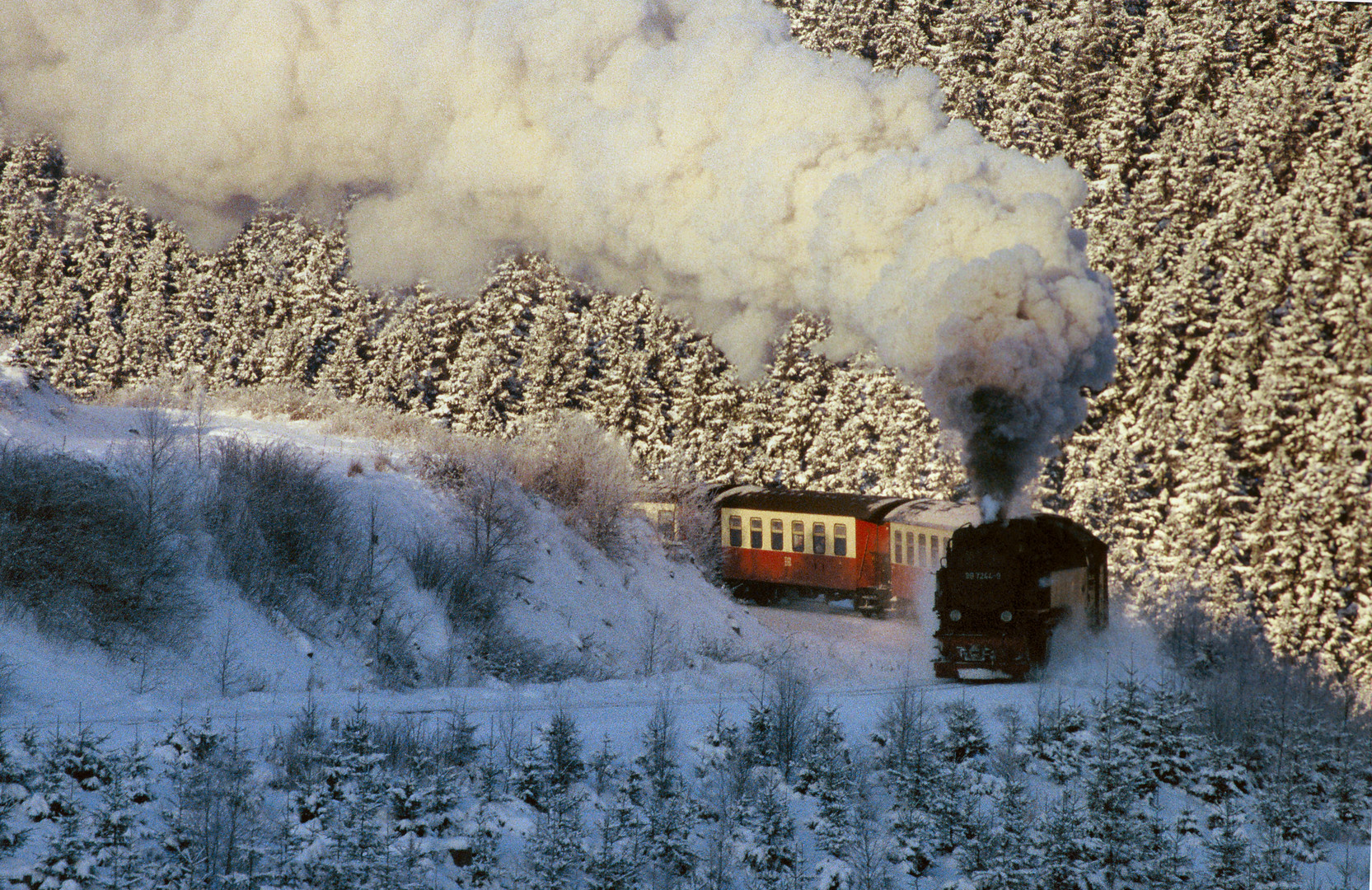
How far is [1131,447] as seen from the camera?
1800 centimetres

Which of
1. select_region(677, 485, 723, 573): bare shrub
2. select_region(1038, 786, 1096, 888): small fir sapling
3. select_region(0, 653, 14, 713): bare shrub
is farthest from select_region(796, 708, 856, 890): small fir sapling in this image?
select_region(677, 485, 723, 573): bare shrub

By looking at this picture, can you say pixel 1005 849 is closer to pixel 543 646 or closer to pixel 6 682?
pixel 6 682

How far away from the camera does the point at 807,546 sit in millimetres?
19656

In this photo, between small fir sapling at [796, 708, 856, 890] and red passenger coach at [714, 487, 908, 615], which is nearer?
small fir sapling at [796, 708, 856, 890]

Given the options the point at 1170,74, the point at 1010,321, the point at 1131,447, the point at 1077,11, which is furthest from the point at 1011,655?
the point at 1077,11

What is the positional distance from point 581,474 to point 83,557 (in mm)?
9997

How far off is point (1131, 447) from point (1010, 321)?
6357mm

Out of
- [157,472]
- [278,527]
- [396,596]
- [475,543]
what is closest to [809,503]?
[475,543]

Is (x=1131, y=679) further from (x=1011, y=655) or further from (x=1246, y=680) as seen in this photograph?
(x=1246, y=680)

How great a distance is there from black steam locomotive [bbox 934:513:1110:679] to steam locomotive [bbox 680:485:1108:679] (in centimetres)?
1

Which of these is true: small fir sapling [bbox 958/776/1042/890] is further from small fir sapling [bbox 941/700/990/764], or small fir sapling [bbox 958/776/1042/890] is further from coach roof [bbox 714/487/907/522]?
coach roof [bbox 714/487/907/522]

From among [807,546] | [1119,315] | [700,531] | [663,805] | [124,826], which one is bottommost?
[663,805]

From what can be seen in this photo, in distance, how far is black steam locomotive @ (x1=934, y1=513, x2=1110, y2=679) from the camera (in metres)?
13.0

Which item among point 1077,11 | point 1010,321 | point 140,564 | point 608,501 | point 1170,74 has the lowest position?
point 140,564
